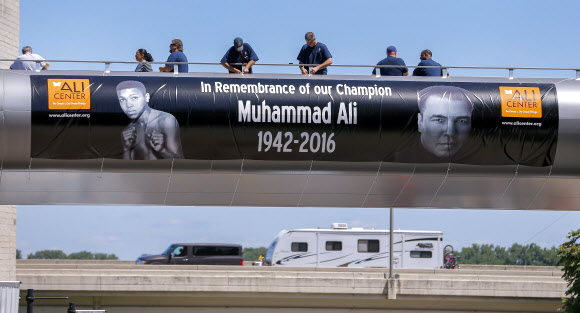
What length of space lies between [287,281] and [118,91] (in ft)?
43.4

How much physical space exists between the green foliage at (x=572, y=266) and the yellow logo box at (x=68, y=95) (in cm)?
1642

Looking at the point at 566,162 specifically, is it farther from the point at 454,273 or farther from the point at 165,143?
the point at 454,273

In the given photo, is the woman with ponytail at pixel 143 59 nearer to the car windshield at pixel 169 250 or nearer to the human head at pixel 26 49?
the human head at pixel 26 49

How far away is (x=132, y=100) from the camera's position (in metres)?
20.1

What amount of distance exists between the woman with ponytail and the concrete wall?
10721 mm

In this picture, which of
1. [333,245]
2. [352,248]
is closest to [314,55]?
[333,245]

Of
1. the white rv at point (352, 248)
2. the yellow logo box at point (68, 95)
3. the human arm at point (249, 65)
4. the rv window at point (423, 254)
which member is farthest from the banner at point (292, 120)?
the rv window at point (423, 254)

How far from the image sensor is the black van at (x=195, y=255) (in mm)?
44375

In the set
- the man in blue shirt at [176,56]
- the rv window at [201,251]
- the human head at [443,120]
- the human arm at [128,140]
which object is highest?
the man in blue shirt at [176,56]

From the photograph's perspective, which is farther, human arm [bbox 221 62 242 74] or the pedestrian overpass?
human arm [bbox 221 62 242 74]

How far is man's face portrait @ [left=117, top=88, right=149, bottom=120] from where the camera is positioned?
20.0 m

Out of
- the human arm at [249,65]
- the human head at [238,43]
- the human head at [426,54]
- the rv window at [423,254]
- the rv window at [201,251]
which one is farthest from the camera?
the rv window at [201,251]

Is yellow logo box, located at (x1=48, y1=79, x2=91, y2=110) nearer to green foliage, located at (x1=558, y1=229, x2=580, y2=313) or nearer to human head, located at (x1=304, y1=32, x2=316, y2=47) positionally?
human head, located at (x1=304, y1=32, x2=316, y2=47)

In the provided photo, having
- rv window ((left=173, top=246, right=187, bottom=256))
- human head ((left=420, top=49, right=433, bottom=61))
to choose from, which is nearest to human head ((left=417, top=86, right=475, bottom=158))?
human head ((left=420, top=49, right=433, bottom=61))
